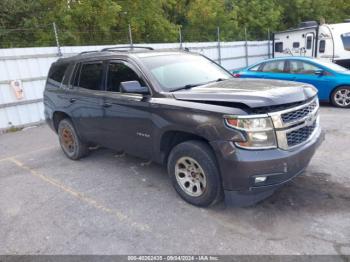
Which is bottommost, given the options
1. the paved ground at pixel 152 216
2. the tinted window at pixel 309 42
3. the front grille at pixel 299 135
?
the paved ground at pixel 152 216

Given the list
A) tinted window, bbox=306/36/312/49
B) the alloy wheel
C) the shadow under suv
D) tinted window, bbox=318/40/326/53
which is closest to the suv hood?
the shadow under suv

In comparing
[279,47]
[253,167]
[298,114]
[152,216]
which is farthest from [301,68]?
[152,216]

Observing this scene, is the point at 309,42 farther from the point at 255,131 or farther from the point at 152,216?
the point at 152,216

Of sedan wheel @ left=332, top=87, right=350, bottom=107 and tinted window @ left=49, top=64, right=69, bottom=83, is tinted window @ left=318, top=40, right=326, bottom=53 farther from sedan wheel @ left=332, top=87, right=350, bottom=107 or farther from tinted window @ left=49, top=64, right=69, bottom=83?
tinted window @ left=49, top=64, right=69, bottom=83

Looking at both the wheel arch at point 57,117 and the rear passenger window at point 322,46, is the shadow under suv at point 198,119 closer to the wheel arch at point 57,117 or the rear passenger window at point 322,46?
the wheel arch at point 57,117

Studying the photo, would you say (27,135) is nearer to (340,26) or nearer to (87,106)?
(87,106)

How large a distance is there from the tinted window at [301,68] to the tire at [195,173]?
20.9ft

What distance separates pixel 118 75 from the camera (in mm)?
4461

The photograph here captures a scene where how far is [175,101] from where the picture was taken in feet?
12.0

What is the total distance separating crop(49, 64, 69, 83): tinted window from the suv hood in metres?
2.75

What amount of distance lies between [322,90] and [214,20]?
1179cm

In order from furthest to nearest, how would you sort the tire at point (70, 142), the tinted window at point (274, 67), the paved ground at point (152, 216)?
the tinted window at point (274, 67) → the tire at point (70, 142) → the paved ground at point (152, 216)

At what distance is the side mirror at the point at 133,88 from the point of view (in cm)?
386

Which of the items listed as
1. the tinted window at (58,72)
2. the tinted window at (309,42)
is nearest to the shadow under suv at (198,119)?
the tinted window at (58,72)
